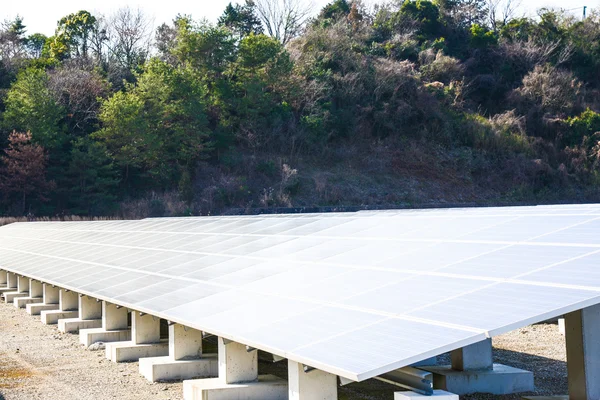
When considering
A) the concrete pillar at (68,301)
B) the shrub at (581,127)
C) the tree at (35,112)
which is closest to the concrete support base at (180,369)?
the concrete pillar at (68,301)

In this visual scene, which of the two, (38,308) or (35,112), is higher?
(35,112)

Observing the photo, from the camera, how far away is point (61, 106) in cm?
5300

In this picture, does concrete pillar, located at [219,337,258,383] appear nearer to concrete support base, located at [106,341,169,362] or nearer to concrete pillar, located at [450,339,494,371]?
concrete pillar, located at [450,339,494,371]

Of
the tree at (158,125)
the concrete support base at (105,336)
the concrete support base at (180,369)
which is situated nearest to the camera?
the concrete support base at (180,369)

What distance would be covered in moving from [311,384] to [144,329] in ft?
21.5

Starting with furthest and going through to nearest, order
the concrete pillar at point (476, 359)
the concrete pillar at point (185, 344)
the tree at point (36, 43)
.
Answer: the tree at point (36, 43) < the concrete pillar at point (185, 344) < the concrete pillar at point (476, 359)

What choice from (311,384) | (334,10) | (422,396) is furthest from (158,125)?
(422,396)

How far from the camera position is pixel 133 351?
13.5m

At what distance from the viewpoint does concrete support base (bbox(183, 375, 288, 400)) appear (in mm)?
9750

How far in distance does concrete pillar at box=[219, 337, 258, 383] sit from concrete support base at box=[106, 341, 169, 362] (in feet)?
12.4

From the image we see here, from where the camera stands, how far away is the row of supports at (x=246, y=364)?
808cm

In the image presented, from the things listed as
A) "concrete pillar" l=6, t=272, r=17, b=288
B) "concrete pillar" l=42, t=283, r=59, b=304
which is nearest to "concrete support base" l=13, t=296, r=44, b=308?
"concrete pillar" l=42, t=283, r=59, b=304

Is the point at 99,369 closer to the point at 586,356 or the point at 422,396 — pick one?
the point at 422,396

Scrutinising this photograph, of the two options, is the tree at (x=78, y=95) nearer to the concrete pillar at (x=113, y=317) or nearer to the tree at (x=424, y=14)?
the tree at (x=424, y=14)
